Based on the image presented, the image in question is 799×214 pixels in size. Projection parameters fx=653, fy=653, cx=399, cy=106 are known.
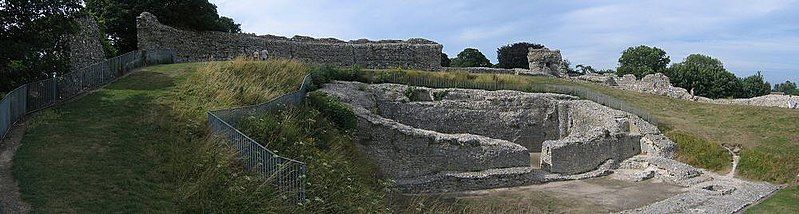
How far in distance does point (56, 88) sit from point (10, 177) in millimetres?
6262

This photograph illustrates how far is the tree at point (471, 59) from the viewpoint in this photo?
249 ft

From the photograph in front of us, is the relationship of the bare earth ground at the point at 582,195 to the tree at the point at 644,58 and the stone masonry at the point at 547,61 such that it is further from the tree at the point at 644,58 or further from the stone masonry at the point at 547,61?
the tree at the point at 644,58

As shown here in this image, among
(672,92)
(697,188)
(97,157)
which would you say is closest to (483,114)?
(697,188)

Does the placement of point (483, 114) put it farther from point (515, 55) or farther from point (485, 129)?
point (515, 55)

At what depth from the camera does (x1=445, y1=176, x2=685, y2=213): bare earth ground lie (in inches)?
722

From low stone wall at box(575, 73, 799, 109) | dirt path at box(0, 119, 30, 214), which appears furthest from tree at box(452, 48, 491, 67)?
dirt path at box(0, 119, 30, 214)

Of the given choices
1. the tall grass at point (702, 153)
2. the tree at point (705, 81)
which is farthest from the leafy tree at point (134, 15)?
the tree at point (705, 81)

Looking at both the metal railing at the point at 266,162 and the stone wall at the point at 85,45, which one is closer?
the metal railing at the point at 266,162

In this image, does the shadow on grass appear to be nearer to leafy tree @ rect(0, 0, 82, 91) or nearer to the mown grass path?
the mown grass path

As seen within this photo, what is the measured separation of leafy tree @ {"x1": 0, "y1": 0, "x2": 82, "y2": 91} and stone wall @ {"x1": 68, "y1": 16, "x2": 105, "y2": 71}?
12.8 ft

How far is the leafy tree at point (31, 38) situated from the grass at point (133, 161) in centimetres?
112

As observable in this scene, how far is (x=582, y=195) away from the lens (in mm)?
20109

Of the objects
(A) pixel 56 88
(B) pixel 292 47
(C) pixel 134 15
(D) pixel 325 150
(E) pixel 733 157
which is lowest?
(E) pixel 733 157

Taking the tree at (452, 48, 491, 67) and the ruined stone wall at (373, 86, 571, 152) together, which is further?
the tree at (452, 48, 491, 67)
